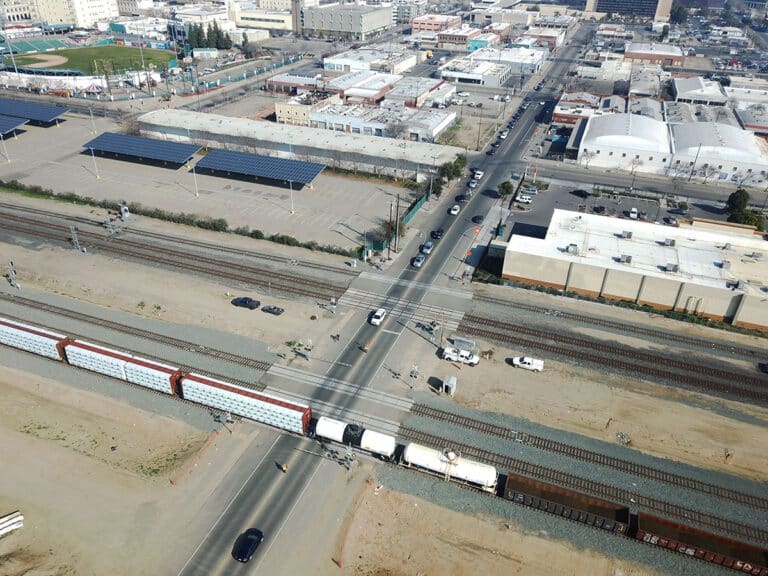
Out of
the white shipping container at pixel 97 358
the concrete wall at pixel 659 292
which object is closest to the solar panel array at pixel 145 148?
the white shipping container at pixel 97 358

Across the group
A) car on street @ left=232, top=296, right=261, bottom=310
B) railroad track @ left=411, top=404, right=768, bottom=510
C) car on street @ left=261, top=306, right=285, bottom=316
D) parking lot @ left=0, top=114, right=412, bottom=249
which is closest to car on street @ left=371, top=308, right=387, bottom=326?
car on street @ left=261, top=306, right=285, bottom=316

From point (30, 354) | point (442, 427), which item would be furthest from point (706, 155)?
point (30, 354)

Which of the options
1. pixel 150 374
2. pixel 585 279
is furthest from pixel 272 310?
pixel 585 279

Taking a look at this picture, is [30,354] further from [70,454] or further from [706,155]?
[706,155]

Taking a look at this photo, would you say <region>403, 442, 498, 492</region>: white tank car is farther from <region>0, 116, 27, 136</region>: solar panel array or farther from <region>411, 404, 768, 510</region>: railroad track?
<region>0, 116, 27, 136</region>: solar panel array

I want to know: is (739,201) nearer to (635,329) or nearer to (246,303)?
(635,329)

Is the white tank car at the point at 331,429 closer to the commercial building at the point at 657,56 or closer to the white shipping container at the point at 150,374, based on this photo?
the white shipping container at the point at 150,374
